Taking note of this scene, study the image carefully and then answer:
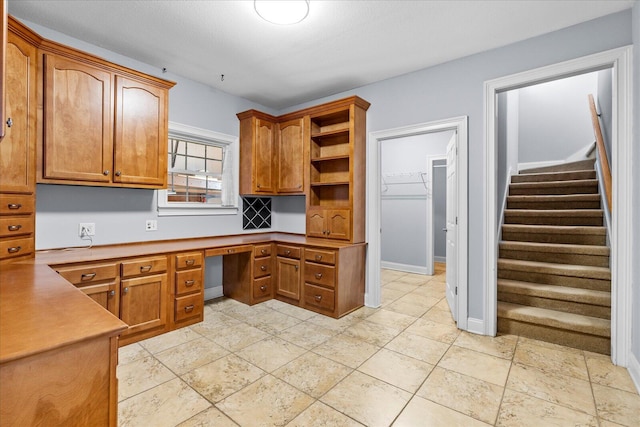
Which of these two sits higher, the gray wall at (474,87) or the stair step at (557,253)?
the gray wall at (474,87)

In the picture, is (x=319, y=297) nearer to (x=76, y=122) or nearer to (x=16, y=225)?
(x=16, y=225)

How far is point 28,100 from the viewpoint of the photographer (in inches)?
83.3

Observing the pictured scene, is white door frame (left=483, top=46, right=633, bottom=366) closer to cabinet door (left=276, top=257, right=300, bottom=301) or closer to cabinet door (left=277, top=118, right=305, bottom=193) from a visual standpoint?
cabinet door (left=277, top=118, right=305, bottom=193)

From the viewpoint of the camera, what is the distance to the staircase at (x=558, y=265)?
262 cm

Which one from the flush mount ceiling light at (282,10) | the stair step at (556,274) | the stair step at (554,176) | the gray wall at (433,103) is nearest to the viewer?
the flush mount ceiling light at (282,10)

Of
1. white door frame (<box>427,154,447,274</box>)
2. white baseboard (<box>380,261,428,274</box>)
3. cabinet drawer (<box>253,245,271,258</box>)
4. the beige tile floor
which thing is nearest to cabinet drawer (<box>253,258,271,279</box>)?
cabinet drawer (<box>253,245,271,258</box>)

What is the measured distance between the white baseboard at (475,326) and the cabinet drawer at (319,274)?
135 centimetres

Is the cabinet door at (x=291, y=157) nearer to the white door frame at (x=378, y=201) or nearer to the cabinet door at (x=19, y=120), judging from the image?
the white door frame at (x=378, y=201)

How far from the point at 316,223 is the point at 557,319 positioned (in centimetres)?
251

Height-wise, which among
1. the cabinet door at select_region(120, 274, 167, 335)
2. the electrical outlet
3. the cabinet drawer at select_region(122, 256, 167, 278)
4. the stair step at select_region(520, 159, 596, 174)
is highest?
the stair step at select_region(520, 159, 596, 174)

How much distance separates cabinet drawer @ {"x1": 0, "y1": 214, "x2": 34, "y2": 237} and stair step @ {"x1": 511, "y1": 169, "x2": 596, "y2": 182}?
5.66m

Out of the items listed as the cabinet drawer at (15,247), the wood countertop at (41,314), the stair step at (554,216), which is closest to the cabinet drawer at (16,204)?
the cabinet drawer at (15,247)

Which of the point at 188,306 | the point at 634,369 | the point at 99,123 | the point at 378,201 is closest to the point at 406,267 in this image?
the point at 378,201

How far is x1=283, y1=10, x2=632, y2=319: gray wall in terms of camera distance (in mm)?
2367
